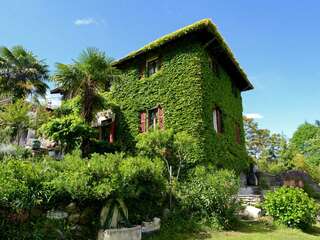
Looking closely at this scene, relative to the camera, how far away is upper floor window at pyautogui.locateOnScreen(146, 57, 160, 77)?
20.7m

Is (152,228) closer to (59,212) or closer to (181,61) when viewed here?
(59,212)

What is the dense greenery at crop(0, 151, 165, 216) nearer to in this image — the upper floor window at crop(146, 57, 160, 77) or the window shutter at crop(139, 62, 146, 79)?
the upper floor window at crop(146, 57, 160, 77)

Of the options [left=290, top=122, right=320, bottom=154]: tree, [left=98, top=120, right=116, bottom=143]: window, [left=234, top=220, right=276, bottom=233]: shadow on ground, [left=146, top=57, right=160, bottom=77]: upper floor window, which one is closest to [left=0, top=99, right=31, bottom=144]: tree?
[left=98, top=120, right=116, bottom=143]: window

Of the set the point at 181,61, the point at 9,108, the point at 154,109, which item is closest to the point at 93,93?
the point at 154,109

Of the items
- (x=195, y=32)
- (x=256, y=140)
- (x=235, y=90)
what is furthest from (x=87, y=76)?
(x=256, y=140)

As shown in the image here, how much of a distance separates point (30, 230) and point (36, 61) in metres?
20.1

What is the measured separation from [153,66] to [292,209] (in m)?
12.3

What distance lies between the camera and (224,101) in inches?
853

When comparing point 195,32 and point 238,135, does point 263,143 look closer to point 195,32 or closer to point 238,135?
point 238,135

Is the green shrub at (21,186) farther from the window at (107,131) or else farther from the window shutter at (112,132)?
the window at (107,131)

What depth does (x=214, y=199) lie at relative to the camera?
13.3 m

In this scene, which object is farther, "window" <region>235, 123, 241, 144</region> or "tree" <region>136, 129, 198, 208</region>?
"window" <region>235, 123, 241, 144</region>

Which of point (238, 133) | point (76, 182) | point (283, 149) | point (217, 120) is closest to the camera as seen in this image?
point (76, 182)

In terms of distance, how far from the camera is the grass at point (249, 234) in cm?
1137
